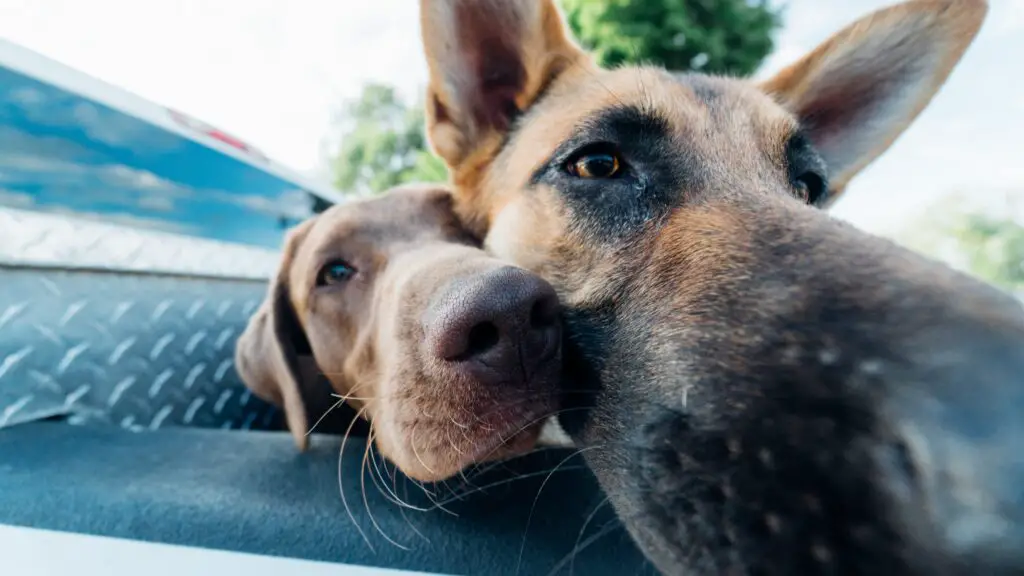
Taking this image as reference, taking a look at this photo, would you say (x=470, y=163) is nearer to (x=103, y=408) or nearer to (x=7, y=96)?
(x=103, y=408)

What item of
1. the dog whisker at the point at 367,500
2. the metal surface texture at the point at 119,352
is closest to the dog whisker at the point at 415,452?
the dog whisker at the point at 367,500

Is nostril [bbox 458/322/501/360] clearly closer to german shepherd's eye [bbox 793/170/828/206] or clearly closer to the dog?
the dog

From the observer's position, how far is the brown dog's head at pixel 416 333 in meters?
1.33

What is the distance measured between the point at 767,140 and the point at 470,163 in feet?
3.84

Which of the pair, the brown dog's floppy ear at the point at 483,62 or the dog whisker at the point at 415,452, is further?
the brown dog's floppy ear at the point at 483,62

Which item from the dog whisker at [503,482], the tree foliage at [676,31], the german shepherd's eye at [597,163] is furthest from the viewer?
the tree foliage at [676,31]

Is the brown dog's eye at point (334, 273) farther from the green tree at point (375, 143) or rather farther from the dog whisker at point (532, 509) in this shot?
the green tree at point (375, 143)

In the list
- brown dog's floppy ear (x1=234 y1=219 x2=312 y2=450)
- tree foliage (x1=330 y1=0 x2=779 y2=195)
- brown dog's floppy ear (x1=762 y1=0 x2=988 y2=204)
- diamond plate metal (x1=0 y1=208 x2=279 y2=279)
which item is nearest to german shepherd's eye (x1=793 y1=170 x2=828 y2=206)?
brown dog's floppy ear (x1=762 y1=0 x2=988 y2=204)

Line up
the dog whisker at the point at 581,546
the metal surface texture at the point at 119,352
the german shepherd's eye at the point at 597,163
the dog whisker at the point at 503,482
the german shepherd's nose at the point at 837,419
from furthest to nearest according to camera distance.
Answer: the metal surface texture at the point at 119,352 < the german shepherd's eye at the point at 597,163 < the dog whisker at the point at 503,482 < the dog whisker at the point at 581,546 < the german shepherd's nose at the point at 837,419

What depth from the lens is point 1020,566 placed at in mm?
655

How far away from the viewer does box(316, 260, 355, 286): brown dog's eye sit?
93.9 inches

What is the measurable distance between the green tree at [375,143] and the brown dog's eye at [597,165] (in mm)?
23508

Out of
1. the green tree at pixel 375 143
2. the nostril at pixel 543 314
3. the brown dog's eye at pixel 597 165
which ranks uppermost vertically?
the brown dog's eye at pixel 597 165

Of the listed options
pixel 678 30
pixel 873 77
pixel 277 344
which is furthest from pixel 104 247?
pixel 678 30
